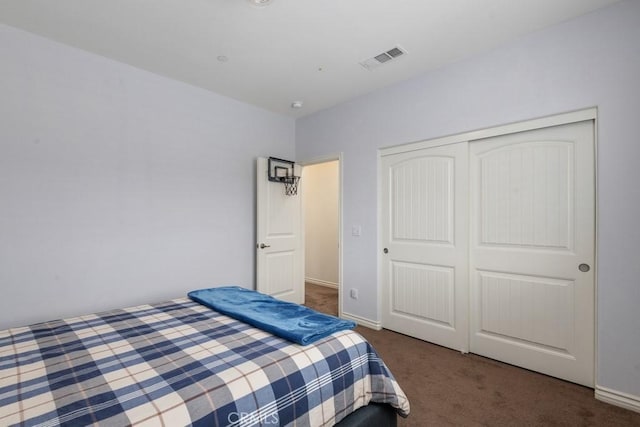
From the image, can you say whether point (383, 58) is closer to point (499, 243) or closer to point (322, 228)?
point (499, 243)

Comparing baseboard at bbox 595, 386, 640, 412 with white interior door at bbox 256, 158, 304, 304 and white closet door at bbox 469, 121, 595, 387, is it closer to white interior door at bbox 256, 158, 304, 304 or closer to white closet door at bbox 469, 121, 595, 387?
white closet door at bbox 469, 121, 595, 387

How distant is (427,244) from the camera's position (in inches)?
115

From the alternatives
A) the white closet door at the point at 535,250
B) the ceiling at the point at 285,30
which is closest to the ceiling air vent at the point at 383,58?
the ceiling at the point at 285,30

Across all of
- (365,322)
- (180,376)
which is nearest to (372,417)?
(180,376)

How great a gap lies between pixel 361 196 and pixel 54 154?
281cm

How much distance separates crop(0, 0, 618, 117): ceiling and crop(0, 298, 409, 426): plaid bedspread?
205 cm

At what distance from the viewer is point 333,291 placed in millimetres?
4945

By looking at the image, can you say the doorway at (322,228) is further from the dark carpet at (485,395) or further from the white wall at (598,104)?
the dark carpet at (485,395)

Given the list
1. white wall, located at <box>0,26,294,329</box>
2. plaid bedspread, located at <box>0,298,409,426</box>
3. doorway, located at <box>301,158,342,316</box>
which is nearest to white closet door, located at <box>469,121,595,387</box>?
plaid bedspread, located at <box>0,298,409,426</box>

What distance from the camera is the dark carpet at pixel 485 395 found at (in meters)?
1.78

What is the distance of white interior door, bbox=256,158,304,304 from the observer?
142 inches

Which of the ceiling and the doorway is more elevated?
the ceiling

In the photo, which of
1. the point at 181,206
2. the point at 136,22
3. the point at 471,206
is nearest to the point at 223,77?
the point at 136,22

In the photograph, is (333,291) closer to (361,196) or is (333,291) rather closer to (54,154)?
(361,196)
